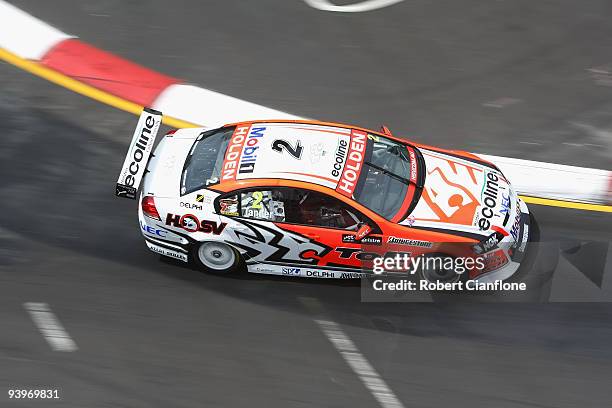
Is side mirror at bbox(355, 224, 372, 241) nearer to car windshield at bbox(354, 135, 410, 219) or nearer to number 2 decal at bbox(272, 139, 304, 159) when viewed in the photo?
car windshield at bbox(354, 135, 410, 219)

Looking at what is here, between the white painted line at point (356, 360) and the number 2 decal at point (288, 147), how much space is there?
1588mm

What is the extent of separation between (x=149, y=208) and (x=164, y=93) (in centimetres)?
344

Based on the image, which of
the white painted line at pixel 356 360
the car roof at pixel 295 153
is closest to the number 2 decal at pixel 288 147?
the car roof at pixel 295 153

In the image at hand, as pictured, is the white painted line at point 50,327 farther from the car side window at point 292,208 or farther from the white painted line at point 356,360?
the white painted line at point 356,360

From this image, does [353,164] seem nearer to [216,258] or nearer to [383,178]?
[383,178]

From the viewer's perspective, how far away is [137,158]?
29.4 feet

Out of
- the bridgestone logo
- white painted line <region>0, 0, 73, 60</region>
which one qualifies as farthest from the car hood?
white painted line <region>0, 0, 73, 60</region>

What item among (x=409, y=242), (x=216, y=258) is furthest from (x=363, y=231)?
(x=216, y=258)

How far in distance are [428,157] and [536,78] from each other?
376cm

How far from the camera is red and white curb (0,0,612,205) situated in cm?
1041

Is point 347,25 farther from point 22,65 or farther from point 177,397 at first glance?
point 177,397

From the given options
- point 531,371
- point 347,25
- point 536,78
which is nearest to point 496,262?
point 531,371

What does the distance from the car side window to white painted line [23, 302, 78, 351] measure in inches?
80.0

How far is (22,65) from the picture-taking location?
1187 centimetres
